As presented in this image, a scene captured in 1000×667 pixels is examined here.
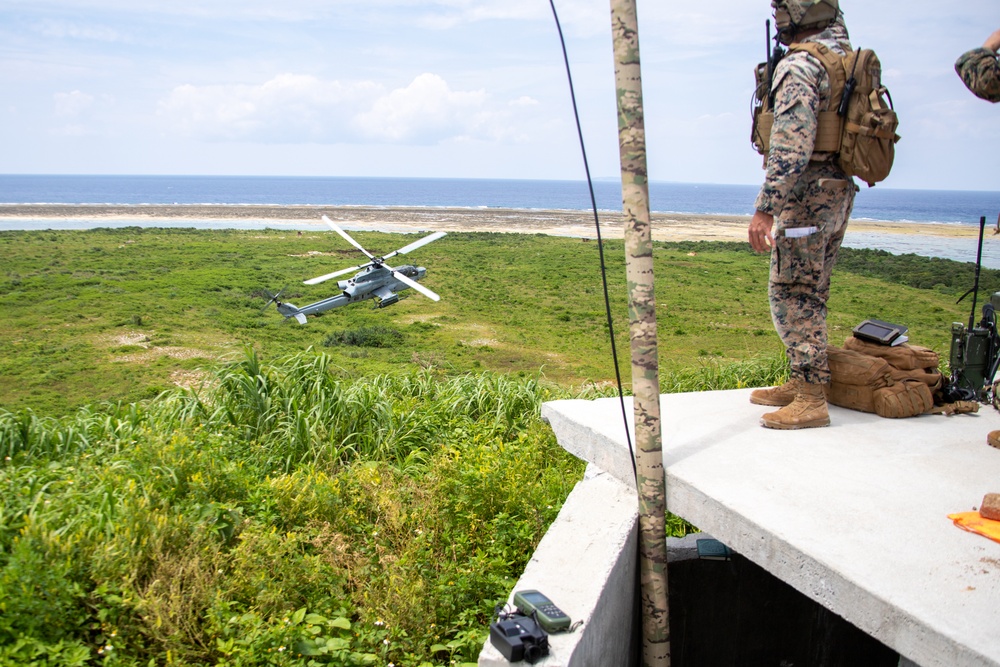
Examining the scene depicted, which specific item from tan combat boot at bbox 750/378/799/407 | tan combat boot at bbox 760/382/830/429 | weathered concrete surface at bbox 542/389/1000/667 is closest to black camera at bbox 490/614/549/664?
weathered concrete surface at bbox 542/389/1000/667

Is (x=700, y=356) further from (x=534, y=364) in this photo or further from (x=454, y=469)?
(x=454, y=469)

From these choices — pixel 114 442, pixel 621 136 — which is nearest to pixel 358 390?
pixel 114 442

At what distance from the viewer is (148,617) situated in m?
2.56

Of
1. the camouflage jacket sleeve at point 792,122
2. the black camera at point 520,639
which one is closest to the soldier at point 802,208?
the camouflage jacket sleeve at point 792,122

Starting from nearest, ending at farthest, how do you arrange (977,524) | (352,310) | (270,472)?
1. (977,524)
2. (270,472)
3. (352,310)

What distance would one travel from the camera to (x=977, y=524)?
249cm

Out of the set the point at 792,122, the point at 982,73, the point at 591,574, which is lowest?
the point at 591,574

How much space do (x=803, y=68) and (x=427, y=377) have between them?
3613 millimetres

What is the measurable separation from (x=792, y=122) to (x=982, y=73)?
26.2 inches

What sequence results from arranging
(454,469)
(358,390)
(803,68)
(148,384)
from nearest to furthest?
1. (803,68)
2. (454,469)
3. (358,390)
4. (148,384)

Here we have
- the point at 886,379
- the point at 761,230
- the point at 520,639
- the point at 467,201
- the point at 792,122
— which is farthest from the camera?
the point at 467,201

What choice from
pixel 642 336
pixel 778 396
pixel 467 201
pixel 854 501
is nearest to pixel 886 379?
pixel 778 396

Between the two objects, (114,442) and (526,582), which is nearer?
(526,582)

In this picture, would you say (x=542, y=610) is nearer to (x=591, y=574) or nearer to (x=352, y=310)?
(x=591, y=574)
